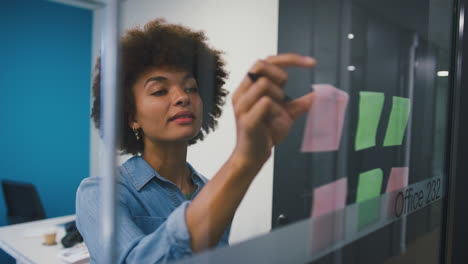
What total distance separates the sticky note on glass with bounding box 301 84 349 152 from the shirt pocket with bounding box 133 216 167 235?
0.46m

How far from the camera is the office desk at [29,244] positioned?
2.01 m

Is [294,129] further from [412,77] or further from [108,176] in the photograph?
[412,77]

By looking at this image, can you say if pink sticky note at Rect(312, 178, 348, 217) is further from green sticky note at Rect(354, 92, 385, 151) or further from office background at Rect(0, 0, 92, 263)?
office background at Rect(0, 0, 92, 263)

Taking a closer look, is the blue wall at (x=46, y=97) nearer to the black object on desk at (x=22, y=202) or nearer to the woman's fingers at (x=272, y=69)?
the black object on desk at (x=22, y=202)

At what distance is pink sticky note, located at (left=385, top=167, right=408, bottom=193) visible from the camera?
4.78 ft

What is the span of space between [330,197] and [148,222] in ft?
2.03

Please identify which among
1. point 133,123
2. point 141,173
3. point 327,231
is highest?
point 133,123

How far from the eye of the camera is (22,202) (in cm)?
288

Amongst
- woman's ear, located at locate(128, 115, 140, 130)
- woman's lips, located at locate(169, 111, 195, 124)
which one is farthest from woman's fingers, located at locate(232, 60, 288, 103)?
woman's ear, located at locate(128, 115, 140, 130)

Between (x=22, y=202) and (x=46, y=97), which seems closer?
(x=22, y=202)

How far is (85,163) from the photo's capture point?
4199 millimetres

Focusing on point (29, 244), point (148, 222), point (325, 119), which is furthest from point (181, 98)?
point (29, 244)

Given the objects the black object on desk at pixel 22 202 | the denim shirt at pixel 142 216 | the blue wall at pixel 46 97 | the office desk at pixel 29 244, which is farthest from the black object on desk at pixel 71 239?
the blue wall at pixel 46 97

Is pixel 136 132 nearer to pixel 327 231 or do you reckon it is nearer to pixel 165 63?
pixel 165 63
